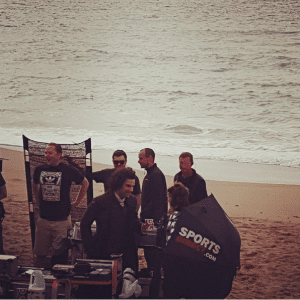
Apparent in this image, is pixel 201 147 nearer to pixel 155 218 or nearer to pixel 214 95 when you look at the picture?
pixel 214 95

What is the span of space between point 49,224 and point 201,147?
65.2 feet

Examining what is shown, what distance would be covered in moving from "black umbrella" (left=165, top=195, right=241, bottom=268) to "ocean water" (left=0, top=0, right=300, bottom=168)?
25117mm

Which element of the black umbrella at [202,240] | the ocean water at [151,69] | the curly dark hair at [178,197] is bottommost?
the black umbrella at [202,240]

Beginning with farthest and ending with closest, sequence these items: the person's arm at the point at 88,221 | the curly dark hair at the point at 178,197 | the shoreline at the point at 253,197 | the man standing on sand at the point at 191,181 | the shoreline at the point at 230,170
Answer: the shoreline at the point at 230,170
the shoreline at the point at 253,197
the man standing on sand at the point at 191,181
the person's arm at the point at 88,221
the curly dark hair at the point at 178,197

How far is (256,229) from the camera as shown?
8453 mm

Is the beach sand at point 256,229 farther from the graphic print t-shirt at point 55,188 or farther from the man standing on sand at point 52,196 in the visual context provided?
the graphic print t-shirt at point 55,188

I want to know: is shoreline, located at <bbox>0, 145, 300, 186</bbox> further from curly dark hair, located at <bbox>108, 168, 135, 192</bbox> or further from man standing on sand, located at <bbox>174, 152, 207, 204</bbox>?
curly dark hair, located at <bbox>108, 168, 135, 192</bbox>

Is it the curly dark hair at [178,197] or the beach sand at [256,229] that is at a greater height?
the curly dark hair at [178,197]

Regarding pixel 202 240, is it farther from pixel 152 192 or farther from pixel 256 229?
pixel 256 229

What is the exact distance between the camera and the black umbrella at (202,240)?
3.68m

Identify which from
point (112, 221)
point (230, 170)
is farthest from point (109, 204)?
point (230, 170)

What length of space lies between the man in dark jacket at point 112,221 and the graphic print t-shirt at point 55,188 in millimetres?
1064

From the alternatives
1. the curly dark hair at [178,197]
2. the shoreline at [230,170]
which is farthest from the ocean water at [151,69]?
the curly dark hair at [178,197]

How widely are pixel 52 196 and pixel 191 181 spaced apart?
148cm
